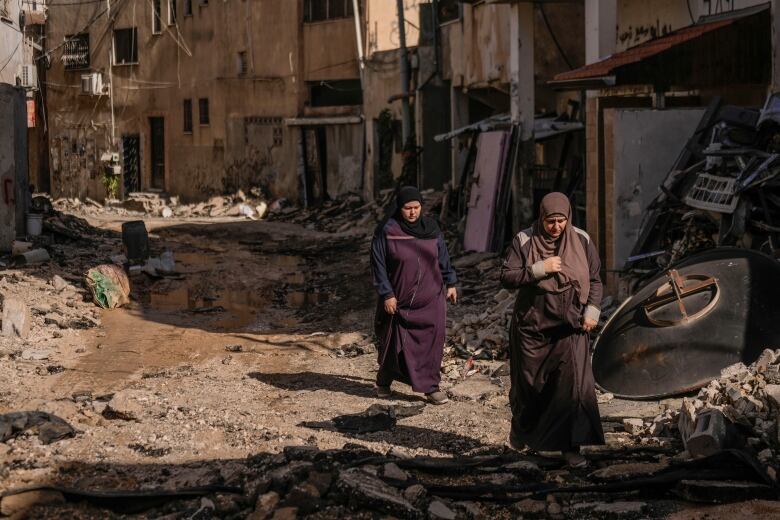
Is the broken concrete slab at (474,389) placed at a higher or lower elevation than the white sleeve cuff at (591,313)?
lower

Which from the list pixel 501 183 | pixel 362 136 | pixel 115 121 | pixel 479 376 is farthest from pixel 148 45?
pixel 479 376

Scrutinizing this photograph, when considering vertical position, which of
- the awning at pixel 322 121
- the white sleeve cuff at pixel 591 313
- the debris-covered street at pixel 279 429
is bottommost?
the debris-covered street at pixel 279 429

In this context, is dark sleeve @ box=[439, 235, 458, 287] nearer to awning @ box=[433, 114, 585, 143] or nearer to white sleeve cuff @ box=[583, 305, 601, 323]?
white sleeve cuff @ box=[583, 305, 601, 323]

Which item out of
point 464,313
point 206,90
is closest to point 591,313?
point 464,313

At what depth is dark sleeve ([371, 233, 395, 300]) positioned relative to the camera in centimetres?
848

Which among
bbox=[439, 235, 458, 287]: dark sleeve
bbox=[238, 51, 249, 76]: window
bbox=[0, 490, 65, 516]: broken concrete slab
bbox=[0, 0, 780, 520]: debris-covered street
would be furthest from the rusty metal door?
bbox=[238, 51, 249, 76]: window

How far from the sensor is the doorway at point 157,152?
110 feet

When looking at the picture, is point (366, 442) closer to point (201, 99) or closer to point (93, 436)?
point (93, 436)

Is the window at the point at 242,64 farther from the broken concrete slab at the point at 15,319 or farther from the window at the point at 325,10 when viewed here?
the broken concrete slab at the point at 15,319

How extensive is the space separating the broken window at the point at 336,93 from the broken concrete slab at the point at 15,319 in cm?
1714

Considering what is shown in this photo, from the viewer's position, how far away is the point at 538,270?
6285 mm

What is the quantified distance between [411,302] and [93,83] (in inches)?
1097

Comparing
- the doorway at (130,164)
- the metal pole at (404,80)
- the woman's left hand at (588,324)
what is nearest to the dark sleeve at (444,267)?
the woman's left hand at (588,324)

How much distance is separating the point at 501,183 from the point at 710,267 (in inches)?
311
